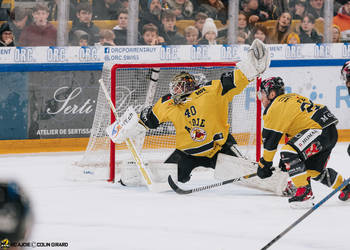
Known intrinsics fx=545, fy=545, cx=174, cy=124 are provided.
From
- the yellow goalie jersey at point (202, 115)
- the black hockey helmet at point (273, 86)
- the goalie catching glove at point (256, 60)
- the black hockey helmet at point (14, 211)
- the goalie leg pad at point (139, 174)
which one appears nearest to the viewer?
the black hockey helmet at point (14, 211)

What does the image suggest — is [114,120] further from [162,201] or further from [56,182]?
[162,201]

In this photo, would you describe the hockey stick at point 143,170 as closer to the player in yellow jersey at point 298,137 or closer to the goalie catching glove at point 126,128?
the goalie catching glove at point 126,128

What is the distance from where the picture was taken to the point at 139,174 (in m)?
3.83

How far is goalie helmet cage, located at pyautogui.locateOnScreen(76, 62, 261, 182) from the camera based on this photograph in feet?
13.4

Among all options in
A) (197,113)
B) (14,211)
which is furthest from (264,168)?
(14,211)

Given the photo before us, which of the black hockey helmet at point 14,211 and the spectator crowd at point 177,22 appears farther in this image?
the spectator crowd at point 177,22

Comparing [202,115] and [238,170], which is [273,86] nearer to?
[202,115]

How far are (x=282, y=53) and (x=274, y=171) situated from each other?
2.52m

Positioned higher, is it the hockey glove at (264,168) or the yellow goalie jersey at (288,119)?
the yellow goalie jersey at (288,119)

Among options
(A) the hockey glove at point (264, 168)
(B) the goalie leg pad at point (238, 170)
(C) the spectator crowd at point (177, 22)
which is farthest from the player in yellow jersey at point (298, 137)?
(C) the spectator crowd at point (177, 22)

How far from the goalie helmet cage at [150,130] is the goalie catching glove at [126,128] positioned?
262 millimetres

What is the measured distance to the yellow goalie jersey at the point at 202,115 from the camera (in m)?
3.57

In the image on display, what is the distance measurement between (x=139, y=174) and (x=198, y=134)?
547mm

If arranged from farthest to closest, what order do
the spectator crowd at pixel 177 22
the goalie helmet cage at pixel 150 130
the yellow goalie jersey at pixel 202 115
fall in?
1. the spectator crowd at pixel 177 22
2. the goalie helmet cage at pixel 150 130
3. the yellow goalie jersey at pixel 202 115
